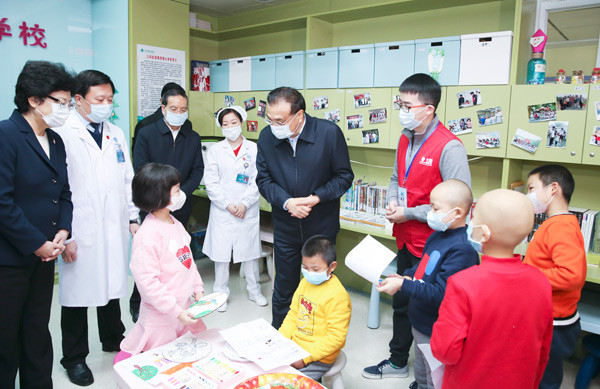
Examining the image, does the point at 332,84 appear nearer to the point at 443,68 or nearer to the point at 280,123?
the point at 443,68

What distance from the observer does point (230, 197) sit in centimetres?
341

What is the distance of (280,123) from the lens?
229cm

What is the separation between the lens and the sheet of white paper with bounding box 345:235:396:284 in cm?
161

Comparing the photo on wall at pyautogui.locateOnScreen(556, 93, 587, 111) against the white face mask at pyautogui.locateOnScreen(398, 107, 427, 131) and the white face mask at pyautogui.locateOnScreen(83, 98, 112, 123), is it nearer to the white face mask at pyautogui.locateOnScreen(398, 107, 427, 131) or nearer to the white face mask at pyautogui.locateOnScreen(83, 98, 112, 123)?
the white face mask at pyautogui.locateOnScreen(398, 107, 427, 131)

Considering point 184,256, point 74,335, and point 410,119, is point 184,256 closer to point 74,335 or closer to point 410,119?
point 74,335

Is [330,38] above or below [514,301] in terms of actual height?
above

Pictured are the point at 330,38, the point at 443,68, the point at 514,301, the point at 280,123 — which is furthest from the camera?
the point at 330,38

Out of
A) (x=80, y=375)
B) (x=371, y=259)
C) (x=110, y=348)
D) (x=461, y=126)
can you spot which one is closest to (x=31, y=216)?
(x=80, y=375)

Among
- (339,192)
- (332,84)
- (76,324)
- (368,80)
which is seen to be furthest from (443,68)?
(76,324)

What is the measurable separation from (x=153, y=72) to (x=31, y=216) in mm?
2330

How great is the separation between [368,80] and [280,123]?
1.17 metres

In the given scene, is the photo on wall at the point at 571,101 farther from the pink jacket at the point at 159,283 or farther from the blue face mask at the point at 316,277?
the pink jacket at the point at 159,283

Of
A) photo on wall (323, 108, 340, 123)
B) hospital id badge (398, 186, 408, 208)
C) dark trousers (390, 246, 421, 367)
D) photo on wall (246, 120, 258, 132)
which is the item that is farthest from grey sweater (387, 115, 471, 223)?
photo on wall (246, 120, 258, 132)

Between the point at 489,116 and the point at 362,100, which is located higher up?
the point at 362,100
